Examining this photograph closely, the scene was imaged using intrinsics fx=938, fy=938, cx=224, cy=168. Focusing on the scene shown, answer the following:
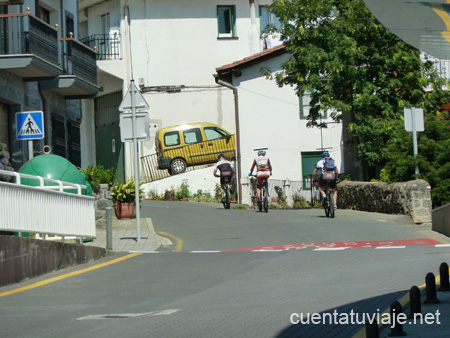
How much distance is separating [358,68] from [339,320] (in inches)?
881

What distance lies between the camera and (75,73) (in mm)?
28141

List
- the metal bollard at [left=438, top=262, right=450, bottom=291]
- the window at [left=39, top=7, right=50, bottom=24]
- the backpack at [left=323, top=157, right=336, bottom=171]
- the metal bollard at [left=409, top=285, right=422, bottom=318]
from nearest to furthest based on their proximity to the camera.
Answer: the metal bollard at [left=409, top=285, right=422, bottom=318], the metal bollard at [left=438, top=262, right=450, bottom=291], the backpack at [left=323, top=157, right=336, bottom=171], the window at [left=39, top=7, right=50, bottom=24]

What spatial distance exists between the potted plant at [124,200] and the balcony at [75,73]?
4542 mm

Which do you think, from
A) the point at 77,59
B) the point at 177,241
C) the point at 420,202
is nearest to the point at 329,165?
the point at 420,202

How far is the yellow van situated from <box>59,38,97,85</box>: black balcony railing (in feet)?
40.4

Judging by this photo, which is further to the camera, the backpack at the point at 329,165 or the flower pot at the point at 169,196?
the flower pot at the point at 169,196

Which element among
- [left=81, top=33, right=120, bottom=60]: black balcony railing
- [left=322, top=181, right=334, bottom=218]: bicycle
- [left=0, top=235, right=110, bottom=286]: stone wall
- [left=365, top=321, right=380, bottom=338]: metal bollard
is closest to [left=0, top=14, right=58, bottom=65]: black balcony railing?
[left=322, top=181, right=334, bottom=218]: bicycle

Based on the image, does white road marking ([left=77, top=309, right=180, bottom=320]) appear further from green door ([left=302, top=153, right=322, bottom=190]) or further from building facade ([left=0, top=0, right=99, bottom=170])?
green door ([left=302, top=153, right=322, bottom=190])

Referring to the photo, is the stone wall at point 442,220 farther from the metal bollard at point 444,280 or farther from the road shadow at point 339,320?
the road shadow at point 339,320

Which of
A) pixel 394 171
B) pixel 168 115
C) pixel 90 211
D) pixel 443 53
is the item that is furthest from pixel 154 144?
pixel 443 53

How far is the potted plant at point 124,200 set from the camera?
24.3m

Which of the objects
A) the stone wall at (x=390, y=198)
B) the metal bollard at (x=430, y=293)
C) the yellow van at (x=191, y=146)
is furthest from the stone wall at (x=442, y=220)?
the yellow van at (x=191, y=146)

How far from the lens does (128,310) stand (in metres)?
9.89

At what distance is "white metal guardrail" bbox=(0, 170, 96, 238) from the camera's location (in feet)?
42.8
